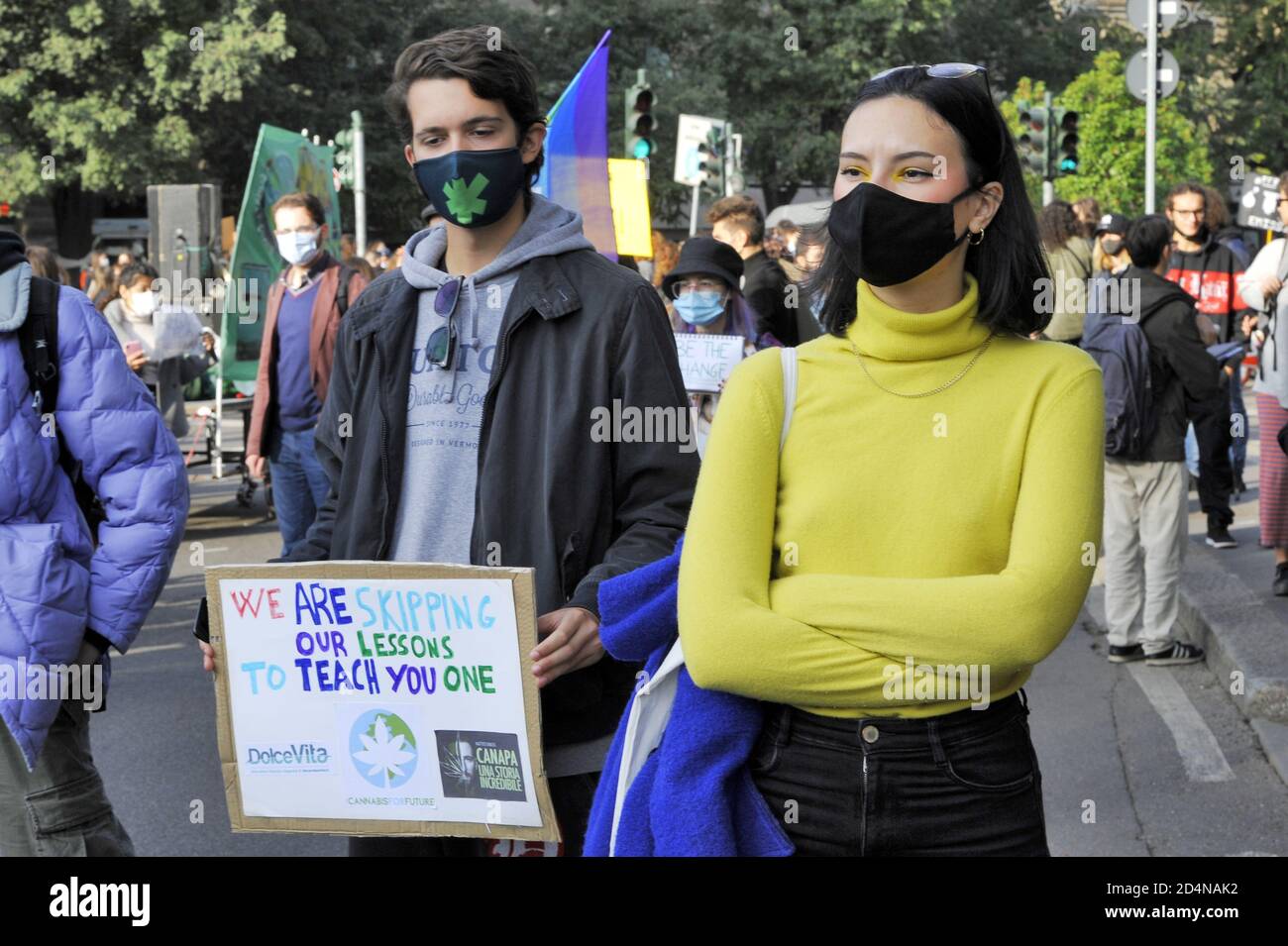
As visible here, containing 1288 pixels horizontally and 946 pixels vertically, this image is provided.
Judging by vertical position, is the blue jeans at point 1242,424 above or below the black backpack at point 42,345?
below

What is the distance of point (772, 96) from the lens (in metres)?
52.1

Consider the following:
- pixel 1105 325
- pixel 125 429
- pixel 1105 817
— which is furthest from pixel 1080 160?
pixel 125 429

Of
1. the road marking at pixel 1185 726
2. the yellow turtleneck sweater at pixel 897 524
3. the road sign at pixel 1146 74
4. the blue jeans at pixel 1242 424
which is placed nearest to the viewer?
the yellow turtleneck sweater at pixel 897 524

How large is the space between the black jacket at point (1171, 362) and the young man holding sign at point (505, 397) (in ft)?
19.7

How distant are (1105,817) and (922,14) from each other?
155 ft

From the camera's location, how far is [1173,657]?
8.80 m

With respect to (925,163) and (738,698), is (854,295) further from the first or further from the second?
(738,698)

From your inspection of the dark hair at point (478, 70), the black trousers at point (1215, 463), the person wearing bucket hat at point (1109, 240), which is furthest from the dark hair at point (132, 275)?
the dark hair at point (478, 70)

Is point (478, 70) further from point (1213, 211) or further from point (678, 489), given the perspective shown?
point (1213, 211)

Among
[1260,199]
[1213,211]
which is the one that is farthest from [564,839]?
[1260,199]

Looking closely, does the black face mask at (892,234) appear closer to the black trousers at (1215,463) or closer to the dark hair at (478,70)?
the dark hair at (478,70)

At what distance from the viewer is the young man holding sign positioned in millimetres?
3189

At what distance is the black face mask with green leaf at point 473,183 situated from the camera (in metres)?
3.31

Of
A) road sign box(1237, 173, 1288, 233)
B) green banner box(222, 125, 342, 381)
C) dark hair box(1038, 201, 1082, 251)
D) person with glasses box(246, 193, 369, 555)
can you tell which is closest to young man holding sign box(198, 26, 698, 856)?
person with glasses box(246, 193, 369, 555)
